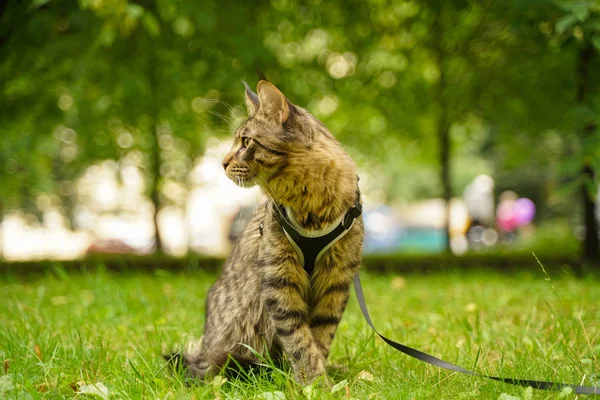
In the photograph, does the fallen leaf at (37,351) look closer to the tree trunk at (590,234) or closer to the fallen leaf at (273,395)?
the fallen leaf at (273,395)

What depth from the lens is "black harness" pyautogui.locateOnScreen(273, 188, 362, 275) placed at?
242cm

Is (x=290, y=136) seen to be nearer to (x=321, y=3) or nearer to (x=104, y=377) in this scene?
(x=104, y=377)

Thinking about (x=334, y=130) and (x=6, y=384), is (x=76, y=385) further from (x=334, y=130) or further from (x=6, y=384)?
(x=334, y=130)

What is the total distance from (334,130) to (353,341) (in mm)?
7914

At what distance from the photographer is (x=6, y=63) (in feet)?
19.9

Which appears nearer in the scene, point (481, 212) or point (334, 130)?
point (334, 130)

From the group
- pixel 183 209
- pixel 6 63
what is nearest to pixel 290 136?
pixel 6 63

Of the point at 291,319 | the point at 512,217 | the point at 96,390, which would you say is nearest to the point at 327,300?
the point at 291,319

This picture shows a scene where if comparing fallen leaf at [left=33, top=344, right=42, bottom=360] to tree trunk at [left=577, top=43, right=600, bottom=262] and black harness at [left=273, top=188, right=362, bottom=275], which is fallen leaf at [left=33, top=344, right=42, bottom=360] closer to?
black harness at [left=273, top=188, right=362, bottom=275]

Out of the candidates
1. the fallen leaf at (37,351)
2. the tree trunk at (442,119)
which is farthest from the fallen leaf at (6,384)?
the tree trunk at (442,119)

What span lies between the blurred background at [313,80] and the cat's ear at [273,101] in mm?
389

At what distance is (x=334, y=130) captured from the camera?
10.7 meters

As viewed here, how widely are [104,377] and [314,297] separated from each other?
1079 millimetres

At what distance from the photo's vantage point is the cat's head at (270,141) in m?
2.45
